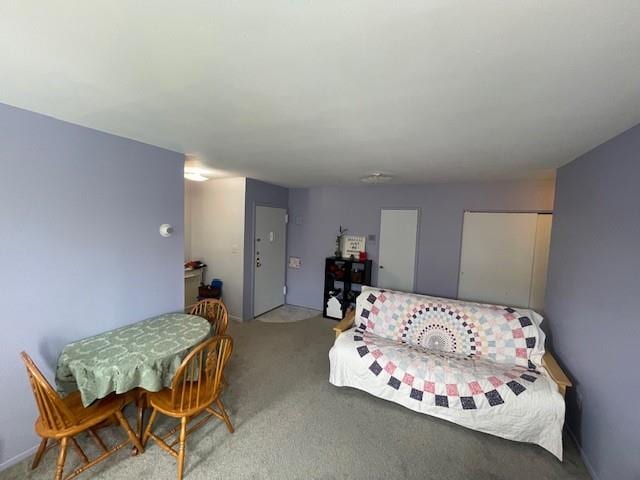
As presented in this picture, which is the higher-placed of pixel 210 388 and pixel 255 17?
pixel 255 17

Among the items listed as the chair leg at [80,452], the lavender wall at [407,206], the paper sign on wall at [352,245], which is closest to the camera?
the chair leg at [80,452]

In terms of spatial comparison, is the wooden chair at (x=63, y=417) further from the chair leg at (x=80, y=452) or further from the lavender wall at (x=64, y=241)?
the lavender wall at (x=64, y=241)

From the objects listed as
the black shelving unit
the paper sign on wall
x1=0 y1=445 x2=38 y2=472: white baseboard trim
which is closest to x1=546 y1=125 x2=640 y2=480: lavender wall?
the black shelving unit

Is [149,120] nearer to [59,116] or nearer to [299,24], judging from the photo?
[59,116]

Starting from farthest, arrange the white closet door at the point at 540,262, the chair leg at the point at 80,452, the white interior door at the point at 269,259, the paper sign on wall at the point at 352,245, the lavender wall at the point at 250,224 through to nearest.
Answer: the paper sign on wall at the point at 352,245, the white interior door at the point at 269,259, the lavender wall at the point at 250,224, the white closet door at the point at 540,262, the chair leg at the point at 80,452

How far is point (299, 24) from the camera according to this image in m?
0.87

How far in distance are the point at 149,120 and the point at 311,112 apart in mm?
1139

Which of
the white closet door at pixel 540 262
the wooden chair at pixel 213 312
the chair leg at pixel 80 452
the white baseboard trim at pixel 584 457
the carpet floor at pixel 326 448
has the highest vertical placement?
the white closet door at pixel 540 262

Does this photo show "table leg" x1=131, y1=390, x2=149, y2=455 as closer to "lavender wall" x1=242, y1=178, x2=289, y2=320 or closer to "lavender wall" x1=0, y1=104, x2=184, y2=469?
"lavender wall" x1=0, y1=104, x2=184, y2=469

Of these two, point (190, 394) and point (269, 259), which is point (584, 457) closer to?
point (190, 394)

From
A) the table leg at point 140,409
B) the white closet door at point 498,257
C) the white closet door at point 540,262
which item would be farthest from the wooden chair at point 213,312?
the white closet door at point 540,262

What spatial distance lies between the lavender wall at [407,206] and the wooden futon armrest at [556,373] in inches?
67.1

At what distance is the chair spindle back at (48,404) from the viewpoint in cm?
135

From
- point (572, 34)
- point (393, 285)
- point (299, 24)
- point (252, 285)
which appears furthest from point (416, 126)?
point (252, 285)
